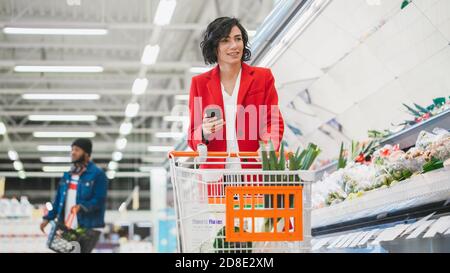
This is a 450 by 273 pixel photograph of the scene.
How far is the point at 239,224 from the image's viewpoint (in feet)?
7.22

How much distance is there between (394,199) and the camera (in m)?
3.21

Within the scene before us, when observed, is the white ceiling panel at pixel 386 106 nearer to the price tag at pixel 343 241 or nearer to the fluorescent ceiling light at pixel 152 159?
the price tag at pixel 343 241

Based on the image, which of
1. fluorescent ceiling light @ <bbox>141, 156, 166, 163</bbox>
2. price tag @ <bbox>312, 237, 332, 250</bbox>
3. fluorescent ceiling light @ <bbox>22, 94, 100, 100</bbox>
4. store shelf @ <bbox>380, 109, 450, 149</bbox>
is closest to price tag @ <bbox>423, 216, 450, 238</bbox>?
store shelf @ <bbox>380, 109, 450, 149</bbox>

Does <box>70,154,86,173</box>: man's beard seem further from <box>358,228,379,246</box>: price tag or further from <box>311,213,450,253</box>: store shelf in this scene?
<box>358,228,379,246</box>: price tag

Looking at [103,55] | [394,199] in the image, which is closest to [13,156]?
[103,55]

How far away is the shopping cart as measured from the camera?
2186mm

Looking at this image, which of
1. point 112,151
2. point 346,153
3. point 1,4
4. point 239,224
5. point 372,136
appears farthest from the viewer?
point 112,151

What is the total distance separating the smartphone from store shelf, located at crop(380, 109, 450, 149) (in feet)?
Answer: 3.90

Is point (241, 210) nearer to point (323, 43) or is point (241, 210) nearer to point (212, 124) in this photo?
point (212, 124)

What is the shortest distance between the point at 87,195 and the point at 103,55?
11981mm

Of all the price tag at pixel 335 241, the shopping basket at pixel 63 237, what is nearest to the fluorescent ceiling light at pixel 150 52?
the shopping basket at pixel 63 237
